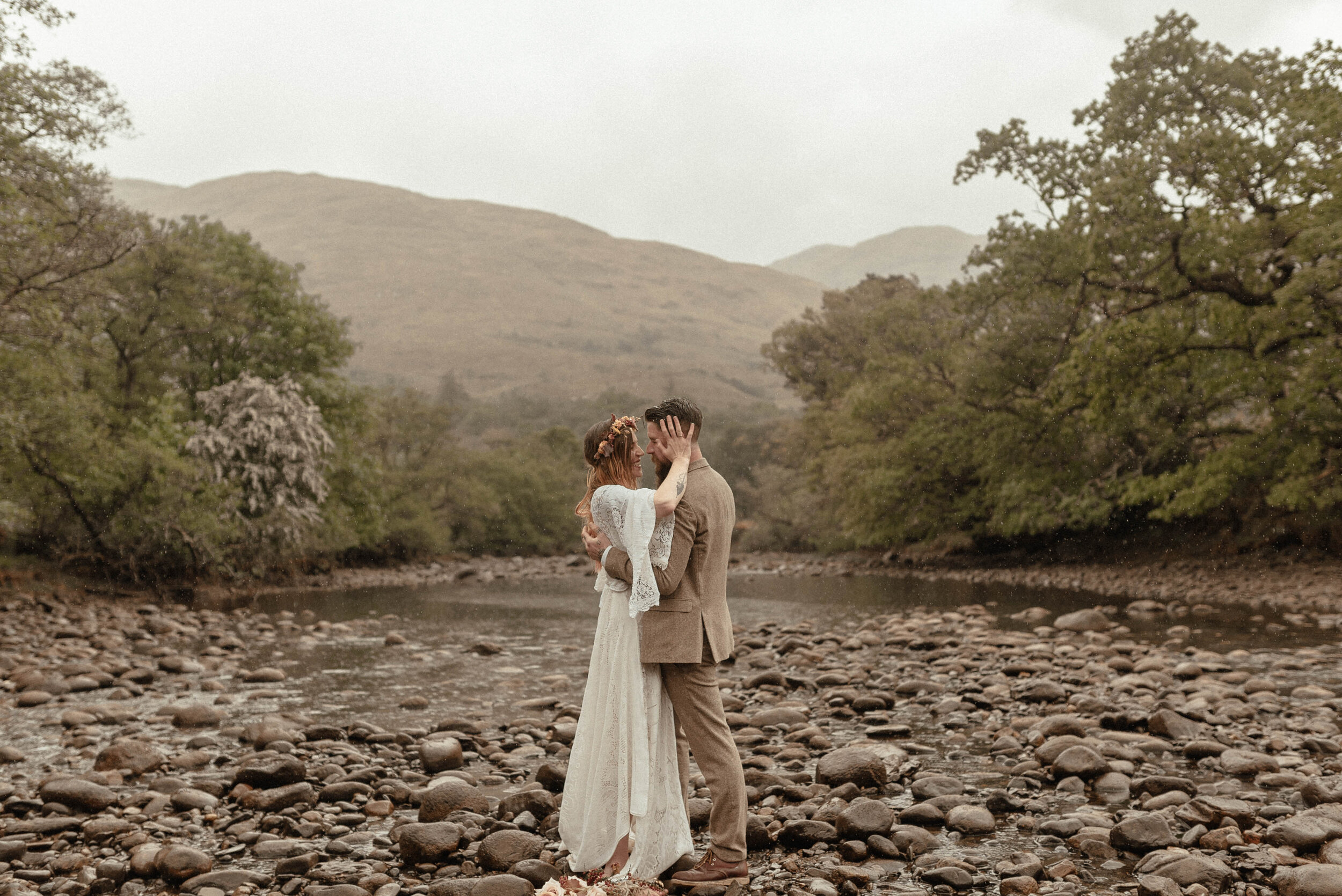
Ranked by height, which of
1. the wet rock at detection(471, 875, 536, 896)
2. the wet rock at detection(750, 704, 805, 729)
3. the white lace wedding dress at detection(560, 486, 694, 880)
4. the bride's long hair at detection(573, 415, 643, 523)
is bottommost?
the wet rock at detection(750, 704, 805, 729)

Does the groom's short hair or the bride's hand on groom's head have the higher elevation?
the groom's short hair

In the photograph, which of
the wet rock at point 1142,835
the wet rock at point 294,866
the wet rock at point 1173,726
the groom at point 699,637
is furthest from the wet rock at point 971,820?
the wet rock at point 294,866

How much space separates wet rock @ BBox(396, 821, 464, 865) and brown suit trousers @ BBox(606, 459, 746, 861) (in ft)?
5.62

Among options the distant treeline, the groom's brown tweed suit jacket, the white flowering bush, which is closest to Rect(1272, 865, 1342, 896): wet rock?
the groom's brown tweed suit jacket

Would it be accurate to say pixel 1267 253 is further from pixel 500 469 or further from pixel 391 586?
pixel 500 469

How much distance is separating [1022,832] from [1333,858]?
5.29 ft

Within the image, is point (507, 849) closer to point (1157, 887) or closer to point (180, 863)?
point (180, 863)

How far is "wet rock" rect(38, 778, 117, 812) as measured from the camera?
6.62 meters

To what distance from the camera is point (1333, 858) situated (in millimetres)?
5074

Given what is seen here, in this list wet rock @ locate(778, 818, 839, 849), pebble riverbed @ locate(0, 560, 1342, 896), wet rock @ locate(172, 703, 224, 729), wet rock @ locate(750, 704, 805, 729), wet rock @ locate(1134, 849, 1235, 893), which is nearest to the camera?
wet rock @ locate(1134, 849, 1235, 893)

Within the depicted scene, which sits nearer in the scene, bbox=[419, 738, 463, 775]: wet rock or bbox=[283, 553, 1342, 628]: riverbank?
bbox=[419, 738, 463, 775]: wet rock

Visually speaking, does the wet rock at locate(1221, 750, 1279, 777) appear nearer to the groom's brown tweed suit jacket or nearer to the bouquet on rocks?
the groom's brown tweed suit jacket

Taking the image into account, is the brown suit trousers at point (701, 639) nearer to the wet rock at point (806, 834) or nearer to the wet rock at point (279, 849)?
the wet rock at point (806, 834)

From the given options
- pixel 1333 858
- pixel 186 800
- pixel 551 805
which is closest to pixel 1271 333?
pixel 1333 858
